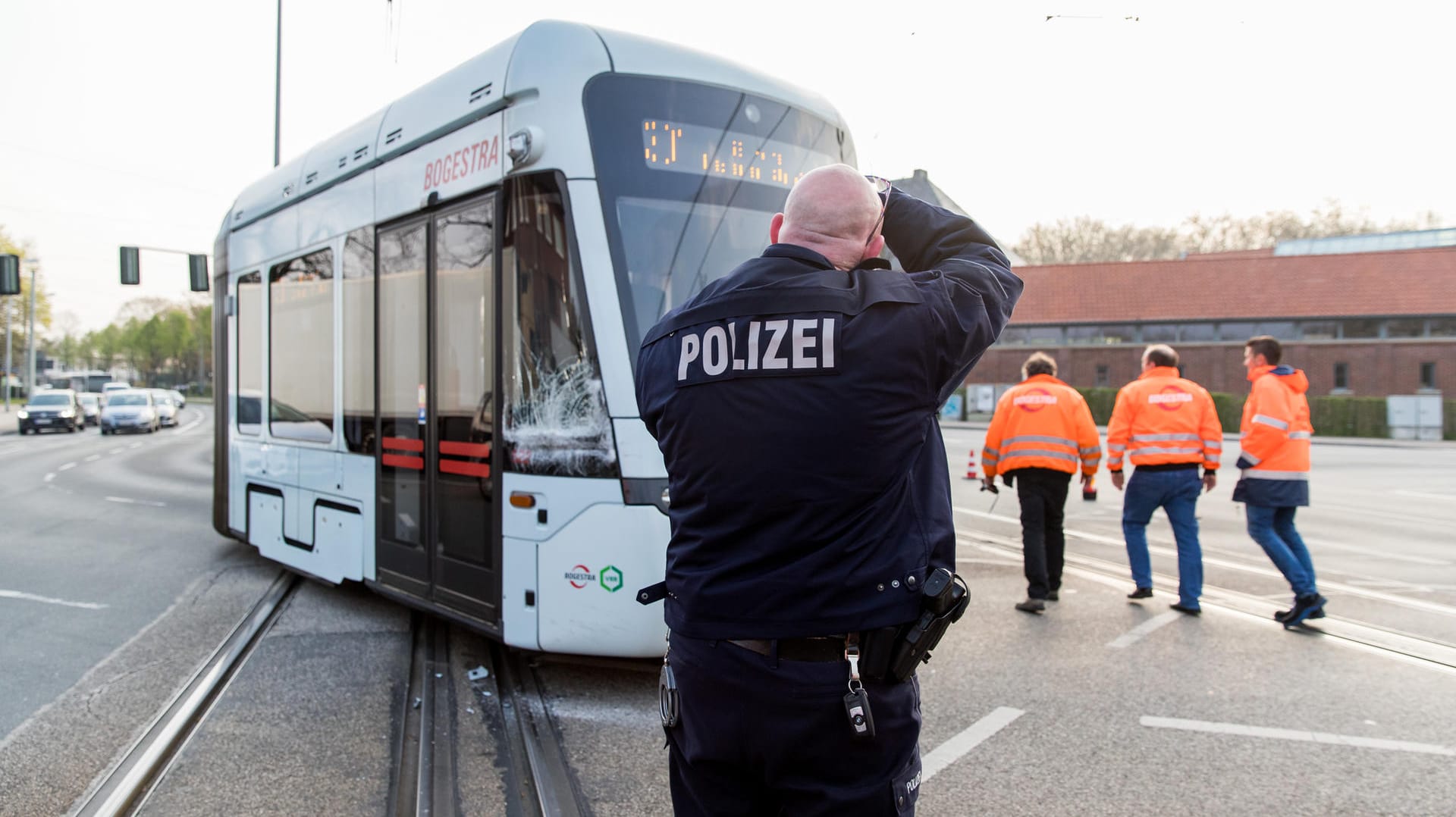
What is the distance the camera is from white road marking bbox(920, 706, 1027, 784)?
13.3ft

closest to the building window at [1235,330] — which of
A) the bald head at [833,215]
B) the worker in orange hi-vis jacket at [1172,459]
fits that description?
the worker in orange hi-vis jacket at [1172,459]

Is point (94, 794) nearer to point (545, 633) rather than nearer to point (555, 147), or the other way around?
point (545, 633)

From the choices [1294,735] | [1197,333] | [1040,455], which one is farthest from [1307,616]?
[1197,333]

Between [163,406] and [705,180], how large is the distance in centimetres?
4414

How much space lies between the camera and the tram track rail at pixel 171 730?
12.0 ft

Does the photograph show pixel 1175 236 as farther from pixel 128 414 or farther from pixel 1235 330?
pixel 128 414

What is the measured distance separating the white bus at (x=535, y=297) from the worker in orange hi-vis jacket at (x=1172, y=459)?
3039mm

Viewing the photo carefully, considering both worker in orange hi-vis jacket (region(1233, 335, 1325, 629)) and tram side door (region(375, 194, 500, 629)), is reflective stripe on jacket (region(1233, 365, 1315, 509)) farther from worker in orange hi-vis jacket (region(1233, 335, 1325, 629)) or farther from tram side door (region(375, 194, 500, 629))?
tram side door (region(375, 194, 500, 629))

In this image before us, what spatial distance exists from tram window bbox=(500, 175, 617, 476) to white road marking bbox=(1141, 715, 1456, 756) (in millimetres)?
2830

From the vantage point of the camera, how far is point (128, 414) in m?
36.2

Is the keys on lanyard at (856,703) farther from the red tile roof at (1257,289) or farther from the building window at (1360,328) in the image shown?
the building window at (1360,328)

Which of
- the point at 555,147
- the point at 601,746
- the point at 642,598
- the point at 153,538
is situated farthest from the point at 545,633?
the point at 153,538

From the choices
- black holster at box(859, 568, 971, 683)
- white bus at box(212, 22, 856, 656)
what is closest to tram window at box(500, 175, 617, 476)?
white bus at box(212, 22, 856, 656)

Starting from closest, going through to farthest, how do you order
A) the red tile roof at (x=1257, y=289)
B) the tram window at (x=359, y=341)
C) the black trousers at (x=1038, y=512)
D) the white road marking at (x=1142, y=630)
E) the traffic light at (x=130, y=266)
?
the white road marking at (x=1142, y=630)
the tram window at (x=359, y=341)
the black trousers at (x=1038, y=512)
the traffic light at (x=130, y=266)
the red tile roof at (x=1257, y=289)
